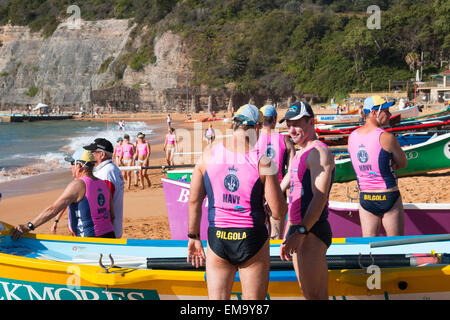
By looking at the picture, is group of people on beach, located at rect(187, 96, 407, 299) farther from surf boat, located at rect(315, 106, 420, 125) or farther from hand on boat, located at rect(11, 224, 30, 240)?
surf boat, located at rect(315, 106, 420, 125)

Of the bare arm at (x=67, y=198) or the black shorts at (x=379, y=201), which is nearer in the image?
the bare arm at (x=67, y=198)

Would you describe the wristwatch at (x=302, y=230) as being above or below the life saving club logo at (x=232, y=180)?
below

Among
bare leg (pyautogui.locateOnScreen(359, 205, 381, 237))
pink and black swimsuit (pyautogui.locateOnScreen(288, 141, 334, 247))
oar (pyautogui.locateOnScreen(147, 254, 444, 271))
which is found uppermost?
pink and black swimsuit (pyautogui.locateOnScreen(288, 141, 334, 247))

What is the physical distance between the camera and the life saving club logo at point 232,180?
3.00 metres

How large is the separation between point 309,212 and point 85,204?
2.40 meters

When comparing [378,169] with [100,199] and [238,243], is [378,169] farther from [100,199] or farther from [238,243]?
[100,199]

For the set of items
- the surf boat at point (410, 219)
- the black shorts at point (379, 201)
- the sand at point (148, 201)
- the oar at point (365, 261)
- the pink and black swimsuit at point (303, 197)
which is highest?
the pink and black swimsuit at point (303, 197)

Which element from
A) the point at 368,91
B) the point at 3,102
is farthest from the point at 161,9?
the point at 368,91

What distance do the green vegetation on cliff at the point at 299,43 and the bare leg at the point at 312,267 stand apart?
57065 mm

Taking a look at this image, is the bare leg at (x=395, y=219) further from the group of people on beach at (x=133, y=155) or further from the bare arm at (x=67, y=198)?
the group of people on beach at (x=133, y=155)

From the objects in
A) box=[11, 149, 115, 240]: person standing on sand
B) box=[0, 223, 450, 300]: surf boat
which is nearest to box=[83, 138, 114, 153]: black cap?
box=[11, 149, 115, 240]: person standing on sand

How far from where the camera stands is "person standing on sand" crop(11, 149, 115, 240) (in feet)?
14.5

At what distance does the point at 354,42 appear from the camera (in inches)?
2340

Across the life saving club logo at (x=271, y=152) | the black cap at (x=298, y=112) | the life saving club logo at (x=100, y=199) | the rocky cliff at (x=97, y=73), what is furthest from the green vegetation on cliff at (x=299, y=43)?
the black cap at (x=298, y=112)
